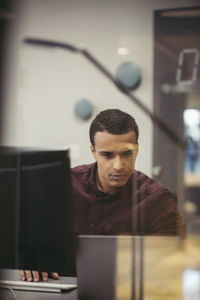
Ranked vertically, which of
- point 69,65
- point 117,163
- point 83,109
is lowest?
point 117,163

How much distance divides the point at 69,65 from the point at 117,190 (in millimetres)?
315

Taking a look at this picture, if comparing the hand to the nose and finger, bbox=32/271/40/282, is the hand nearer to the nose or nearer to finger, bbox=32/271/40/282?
finger, bbox=32/271/40/282

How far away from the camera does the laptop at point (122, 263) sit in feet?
2.92

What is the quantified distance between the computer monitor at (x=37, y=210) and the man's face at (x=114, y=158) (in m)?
0.07

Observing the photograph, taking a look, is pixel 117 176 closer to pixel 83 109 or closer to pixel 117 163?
pixel 117 163

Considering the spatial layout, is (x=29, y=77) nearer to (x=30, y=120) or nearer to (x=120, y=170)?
(x=30, y=120)

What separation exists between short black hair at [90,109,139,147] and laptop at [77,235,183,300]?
8.8 inches

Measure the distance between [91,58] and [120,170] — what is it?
305 millimetres

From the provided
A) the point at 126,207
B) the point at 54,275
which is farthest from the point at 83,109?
the point at 54,275

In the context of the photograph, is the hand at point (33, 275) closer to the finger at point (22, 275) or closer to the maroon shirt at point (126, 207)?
the finger at point (22, 275)

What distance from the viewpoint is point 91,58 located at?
0.97 meters

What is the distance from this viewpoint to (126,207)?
0.85 metres

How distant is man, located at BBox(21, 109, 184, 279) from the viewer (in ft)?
2.65

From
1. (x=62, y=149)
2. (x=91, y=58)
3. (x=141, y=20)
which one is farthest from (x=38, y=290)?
(x=141, y=20)
